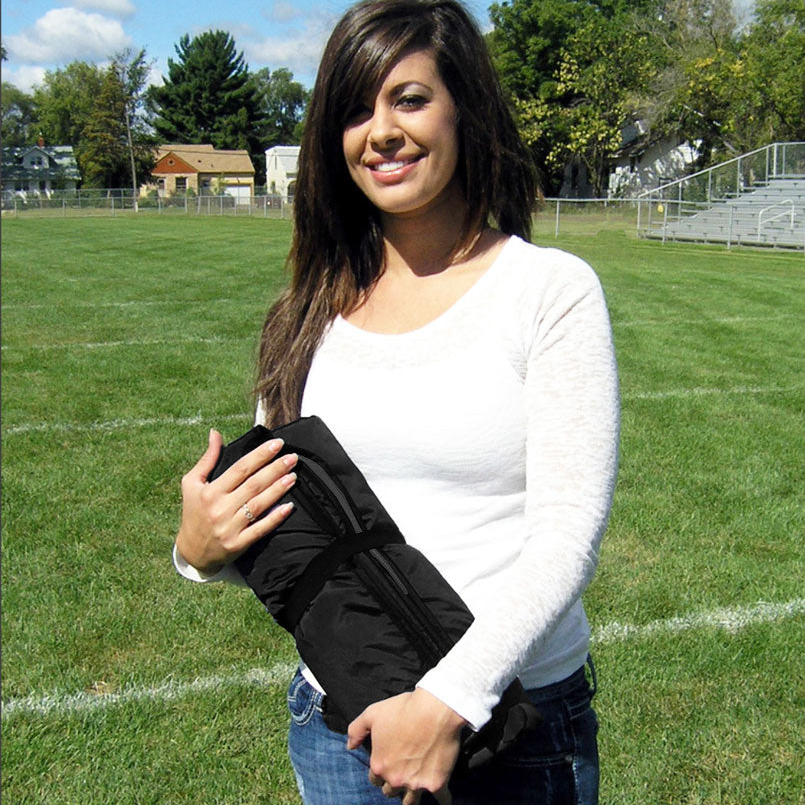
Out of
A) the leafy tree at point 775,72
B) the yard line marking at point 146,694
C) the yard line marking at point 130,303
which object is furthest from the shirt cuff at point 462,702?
the leafy tree at point 775,72

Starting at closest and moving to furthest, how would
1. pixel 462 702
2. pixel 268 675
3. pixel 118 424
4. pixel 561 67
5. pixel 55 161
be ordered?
pixel 462 702
pixel 268 675
pixel 118 424
pixel 561 67
pixel 55 161

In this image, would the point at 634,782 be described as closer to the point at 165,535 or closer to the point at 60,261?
the point at 165,535

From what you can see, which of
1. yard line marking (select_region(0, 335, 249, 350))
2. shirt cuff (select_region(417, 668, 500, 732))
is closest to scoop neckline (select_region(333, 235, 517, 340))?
shirt cuff (select_region(417, 668, 500, 732))

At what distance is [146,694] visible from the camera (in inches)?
151

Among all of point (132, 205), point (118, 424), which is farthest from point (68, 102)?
point (118, 424)

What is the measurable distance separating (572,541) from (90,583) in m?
3.90

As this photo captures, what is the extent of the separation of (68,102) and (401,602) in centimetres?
9285

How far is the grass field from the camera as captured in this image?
3.47 meters

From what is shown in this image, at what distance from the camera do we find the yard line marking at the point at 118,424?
7.40m

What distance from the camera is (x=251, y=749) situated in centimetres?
Result: 354

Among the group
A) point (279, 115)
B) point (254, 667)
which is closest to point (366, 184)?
point (254, 667)

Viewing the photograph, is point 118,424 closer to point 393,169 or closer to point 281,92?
point 393,169

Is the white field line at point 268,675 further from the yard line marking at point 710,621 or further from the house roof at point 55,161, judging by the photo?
the house roof at point 55,161

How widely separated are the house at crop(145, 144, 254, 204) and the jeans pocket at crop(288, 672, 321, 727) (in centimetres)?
8207
